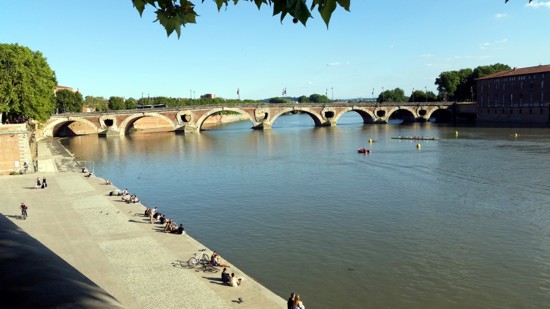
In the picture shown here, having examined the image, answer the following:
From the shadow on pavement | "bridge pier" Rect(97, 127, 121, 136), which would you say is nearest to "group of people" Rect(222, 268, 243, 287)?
the shadow on pavement

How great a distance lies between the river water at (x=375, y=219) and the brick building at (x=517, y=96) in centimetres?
4047

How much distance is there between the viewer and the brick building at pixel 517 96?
86.8 m

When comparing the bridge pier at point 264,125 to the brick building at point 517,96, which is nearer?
the brick building at point 517,96

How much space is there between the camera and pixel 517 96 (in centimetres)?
9300

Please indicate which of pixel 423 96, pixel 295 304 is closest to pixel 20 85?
pixel 295 304

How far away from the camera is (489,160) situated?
147ft

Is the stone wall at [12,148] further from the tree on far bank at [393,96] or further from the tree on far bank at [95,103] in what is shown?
the tree on far bank at [393,96]

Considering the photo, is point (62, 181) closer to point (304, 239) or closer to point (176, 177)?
point (176, 177)

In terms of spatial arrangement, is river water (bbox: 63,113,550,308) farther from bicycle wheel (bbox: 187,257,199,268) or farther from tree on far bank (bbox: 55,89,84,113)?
tree on far bank (bbox: 55,89,84,113)

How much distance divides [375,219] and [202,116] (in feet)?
255

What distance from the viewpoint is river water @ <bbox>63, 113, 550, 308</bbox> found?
16.6 metres

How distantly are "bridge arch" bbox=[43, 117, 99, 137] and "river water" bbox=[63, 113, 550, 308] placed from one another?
1660 inches

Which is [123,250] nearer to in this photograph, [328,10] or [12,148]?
[328,10]

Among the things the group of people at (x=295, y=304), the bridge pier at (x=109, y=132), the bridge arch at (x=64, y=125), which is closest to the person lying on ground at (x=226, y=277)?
the group of people at (x=295, y=304)
